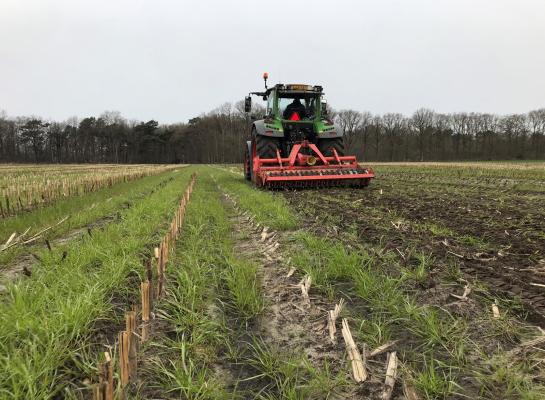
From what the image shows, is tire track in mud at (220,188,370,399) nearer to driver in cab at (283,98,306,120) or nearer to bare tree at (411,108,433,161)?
driver in cab at (283,98,306,120)

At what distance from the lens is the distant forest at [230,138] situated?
64.8 m

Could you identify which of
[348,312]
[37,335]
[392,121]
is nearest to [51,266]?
[37,335]

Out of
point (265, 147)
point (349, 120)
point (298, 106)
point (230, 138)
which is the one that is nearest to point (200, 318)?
point (265, 147)

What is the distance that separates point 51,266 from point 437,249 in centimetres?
356

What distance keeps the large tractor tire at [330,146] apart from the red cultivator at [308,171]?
0.34 metres

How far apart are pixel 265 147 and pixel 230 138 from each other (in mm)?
59038

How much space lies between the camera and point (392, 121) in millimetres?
73312

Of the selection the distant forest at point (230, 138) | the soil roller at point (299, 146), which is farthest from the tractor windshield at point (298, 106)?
the distant forest at point (230, 138)

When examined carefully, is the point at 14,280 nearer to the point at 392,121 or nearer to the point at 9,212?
the point at 9,212

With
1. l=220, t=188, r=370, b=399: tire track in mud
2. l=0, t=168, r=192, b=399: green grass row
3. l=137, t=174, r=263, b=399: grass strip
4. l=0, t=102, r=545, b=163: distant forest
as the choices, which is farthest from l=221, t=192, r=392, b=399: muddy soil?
l=0, t=102, r=545, b=163: distant forest

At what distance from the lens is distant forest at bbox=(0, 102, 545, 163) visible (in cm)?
6481

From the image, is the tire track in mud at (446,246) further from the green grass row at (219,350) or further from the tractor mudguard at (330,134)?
the tractor mudguard at (330,134)

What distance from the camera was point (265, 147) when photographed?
10.3 m

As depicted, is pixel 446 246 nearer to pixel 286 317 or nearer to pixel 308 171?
pixel 286 317
